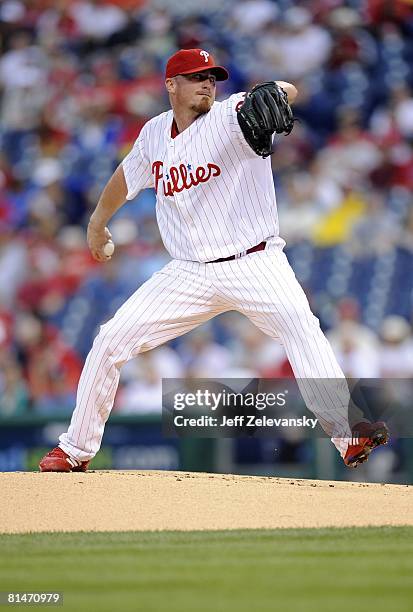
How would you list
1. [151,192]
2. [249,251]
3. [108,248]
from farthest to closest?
[151,192]
[108,248]
[249,251]

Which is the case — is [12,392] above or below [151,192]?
below

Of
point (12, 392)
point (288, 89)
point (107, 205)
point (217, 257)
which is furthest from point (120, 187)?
point (12, 392)

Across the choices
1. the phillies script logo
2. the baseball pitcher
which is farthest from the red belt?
the phillies script logo

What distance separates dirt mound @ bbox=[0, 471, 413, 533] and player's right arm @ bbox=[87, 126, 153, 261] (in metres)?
1.13

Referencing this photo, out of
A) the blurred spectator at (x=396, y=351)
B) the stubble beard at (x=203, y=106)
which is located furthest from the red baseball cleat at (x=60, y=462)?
the blurred spectator at (x=396, y=351)

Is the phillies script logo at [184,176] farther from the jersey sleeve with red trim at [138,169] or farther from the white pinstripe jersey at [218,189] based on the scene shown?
the jersey sleeve with red trim at [138,169]

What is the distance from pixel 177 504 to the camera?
16.2 ft

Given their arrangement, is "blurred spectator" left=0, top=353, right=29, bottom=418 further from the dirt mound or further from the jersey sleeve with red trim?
the jersey sleeve with red trim

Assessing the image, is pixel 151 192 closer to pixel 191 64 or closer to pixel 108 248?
pixel 108 248

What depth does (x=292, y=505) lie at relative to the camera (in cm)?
494

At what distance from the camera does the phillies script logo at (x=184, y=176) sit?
5.14m

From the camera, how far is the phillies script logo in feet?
16.9

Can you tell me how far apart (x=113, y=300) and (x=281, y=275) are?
495 centimetres

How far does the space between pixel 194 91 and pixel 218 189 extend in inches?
18.0
